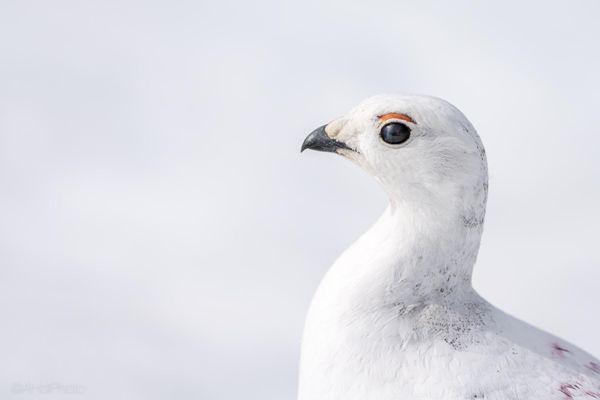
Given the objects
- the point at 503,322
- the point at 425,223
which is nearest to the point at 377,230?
the point at 425,223

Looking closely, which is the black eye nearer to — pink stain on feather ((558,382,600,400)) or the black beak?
the black beak

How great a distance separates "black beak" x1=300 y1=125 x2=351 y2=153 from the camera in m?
8.51

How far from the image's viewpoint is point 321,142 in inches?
337

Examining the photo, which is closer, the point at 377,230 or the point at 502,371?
the point at 502,371

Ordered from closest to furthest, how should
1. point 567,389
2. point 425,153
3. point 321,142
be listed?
point 567,389, point 425,153, point 321,142

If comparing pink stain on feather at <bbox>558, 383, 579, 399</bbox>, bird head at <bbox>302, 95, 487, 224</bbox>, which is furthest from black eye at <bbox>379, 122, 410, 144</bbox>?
pink stain on feather at <bbox>558, 383, 579, 399</bbox>

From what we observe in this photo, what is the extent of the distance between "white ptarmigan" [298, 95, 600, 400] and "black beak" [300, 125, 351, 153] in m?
0.08

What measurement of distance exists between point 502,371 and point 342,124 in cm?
203

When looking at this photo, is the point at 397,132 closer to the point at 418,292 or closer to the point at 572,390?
the point at 418,292

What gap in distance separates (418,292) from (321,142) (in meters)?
1.28

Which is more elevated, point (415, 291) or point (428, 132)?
point (428, 132)

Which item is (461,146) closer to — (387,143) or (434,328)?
(387,143)

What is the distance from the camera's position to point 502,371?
7.89 m

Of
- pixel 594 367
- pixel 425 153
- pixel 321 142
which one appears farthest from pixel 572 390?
pixel 321 142
